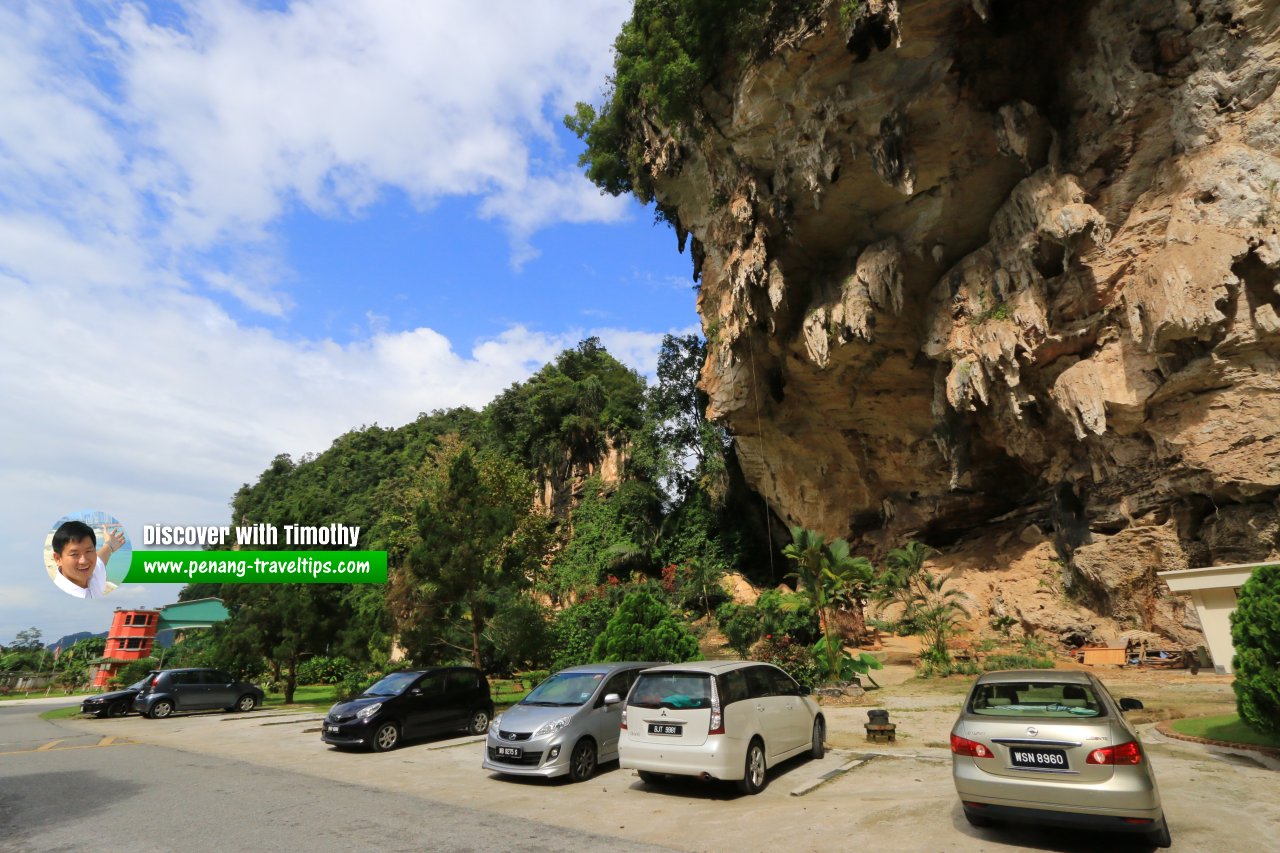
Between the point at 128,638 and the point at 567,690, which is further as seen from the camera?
the point at 128,638

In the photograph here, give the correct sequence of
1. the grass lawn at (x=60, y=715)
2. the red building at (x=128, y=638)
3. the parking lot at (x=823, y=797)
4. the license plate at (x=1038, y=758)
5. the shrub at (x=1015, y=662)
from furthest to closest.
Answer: the red building at (x=128, y=638), the grass lawn at (x=60, y=715), the shrub at (x=1015, y=662), the parking lot at (x=823, y=797), the license plate at (x=1038, y=758)

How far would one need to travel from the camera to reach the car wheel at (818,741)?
9.02m

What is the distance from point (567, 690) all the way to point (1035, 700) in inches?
241

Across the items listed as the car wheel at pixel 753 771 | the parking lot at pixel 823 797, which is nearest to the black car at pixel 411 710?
the parking lot at pixel 823 797

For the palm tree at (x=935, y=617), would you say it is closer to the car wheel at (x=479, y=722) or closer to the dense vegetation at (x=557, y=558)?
the dense vegetation at (x=557, y=558)

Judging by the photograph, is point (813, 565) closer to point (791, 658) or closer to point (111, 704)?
point (791, 658)

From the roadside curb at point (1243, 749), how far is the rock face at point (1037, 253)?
34.6ft

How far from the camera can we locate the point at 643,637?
1424 cm

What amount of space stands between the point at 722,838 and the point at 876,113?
70.5ft

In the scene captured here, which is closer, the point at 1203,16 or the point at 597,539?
the point at 1203,16

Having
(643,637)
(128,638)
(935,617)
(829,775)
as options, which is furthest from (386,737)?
(128,638)

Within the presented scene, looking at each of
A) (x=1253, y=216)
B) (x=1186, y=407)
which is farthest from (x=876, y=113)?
(x=1186, y=407)

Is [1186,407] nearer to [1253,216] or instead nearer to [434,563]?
[1253,216]

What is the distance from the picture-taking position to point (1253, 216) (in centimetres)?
1527
